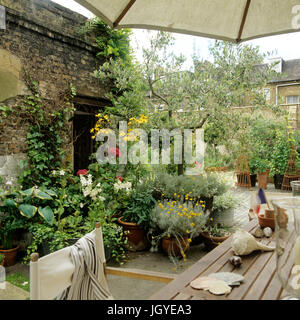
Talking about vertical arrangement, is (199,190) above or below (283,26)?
below

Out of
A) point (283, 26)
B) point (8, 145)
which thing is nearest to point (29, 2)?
point (8, 145)

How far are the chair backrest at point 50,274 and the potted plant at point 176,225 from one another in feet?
6.69

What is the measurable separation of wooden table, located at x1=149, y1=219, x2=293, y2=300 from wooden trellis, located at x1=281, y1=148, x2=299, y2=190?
760cm

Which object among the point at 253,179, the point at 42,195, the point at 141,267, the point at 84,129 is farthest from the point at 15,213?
the point at 253,179

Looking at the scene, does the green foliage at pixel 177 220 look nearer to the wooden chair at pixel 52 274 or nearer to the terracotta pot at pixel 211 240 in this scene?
the terracotta pot at pixel 211 240

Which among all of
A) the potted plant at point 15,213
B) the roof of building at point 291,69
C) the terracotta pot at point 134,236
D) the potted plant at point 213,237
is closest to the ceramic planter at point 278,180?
the potted plant at point 213,237

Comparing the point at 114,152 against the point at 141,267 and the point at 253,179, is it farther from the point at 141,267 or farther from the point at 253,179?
the point at 253,179

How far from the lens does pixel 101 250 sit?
156 centimetres

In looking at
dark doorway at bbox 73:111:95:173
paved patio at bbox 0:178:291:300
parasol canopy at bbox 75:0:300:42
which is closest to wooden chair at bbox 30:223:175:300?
parasol canopy at bbox 75:0:300:42

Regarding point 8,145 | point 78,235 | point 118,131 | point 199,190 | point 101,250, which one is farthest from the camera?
point 118,131

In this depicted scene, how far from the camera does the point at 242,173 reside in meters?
8.95

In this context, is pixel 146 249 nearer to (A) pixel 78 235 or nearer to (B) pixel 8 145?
(A) pixel 78 235

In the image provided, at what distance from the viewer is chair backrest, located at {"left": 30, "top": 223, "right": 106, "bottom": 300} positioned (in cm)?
113

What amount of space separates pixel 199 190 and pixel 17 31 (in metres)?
3.46
